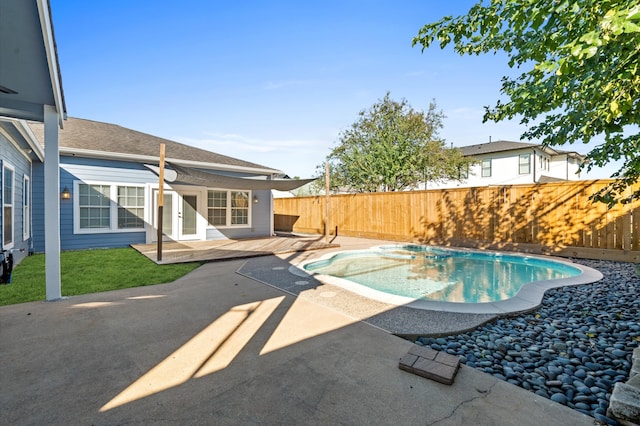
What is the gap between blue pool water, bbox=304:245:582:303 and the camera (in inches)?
227

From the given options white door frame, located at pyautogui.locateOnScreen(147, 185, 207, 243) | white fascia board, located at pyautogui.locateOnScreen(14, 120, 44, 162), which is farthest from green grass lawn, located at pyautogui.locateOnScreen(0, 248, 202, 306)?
white fascia board, located at pyautogui.locateOnScreen(14, 120, 44, 162)

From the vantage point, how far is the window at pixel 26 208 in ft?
23.5

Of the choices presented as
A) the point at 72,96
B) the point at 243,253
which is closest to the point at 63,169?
the point at 72,96

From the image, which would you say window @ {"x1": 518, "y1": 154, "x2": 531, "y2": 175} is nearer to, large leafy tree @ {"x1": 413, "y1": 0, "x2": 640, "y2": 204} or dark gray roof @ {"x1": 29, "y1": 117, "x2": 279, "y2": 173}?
dark gray roof @ {"x1": 29, "y1": 117, "x2": 279, "y2": 173}

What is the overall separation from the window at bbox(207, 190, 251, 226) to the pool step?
9.82 meters

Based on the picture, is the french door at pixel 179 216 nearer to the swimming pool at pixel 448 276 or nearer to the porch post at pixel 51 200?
the swimming pool at pixel 448 276

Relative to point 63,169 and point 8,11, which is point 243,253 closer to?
point 63,169

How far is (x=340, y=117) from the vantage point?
758 inches

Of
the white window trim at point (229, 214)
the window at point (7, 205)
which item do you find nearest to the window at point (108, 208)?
the white window trim at point (229, 214)

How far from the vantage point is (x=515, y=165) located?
2034cm

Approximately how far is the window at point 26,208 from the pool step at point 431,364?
913 centimetres

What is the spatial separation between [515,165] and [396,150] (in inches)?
378

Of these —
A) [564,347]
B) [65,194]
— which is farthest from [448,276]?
[65,194]

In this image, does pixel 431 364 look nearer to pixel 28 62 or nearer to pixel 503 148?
pixel 28 62
